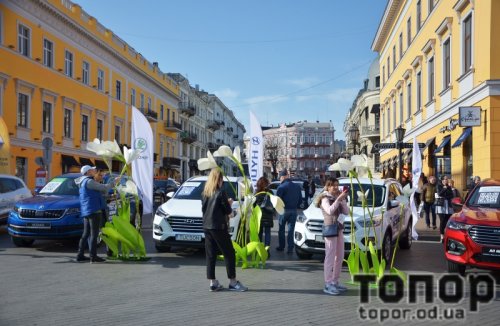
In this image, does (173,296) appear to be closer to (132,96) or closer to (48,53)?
(48,53)

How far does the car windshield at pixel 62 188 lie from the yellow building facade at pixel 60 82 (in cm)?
762

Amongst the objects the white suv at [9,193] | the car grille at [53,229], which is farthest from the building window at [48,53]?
the car grille at [53,229]

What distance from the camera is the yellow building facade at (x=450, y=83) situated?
16031 millimetres

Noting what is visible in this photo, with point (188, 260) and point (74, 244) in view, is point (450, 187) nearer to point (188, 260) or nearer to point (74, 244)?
point (188, 260)

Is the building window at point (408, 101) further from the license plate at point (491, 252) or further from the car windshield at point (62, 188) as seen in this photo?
the license plate at point (491, 252)

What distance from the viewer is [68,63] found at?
33656 millimetres

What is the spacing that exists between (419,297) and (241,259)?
3705 millimetres

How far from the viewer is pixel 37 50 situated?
29.3 metres

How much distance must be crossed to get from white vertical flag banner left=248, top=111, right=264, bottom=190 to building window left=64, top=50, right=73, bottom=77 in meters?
24.8

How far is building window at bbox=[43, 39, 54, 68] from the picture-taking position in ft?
100.0

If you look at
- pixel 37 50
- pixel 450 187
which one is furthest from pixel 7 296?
pixel 37 50

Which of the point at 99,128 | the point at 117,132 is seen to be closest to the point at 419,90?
the point at 99,128

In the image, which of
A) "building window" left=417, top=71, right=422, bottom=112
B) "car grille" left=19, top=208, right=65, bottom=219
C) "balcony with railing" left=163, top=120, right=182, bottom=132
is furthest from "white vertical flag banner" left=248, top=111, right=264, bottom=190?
"balcony with railing" left=163, top=120, right=182, bottom=132

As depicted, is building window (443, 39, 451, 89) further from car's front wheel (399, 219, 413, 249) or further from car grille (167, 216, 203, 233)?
car grille (167, 216, 203, 233)
